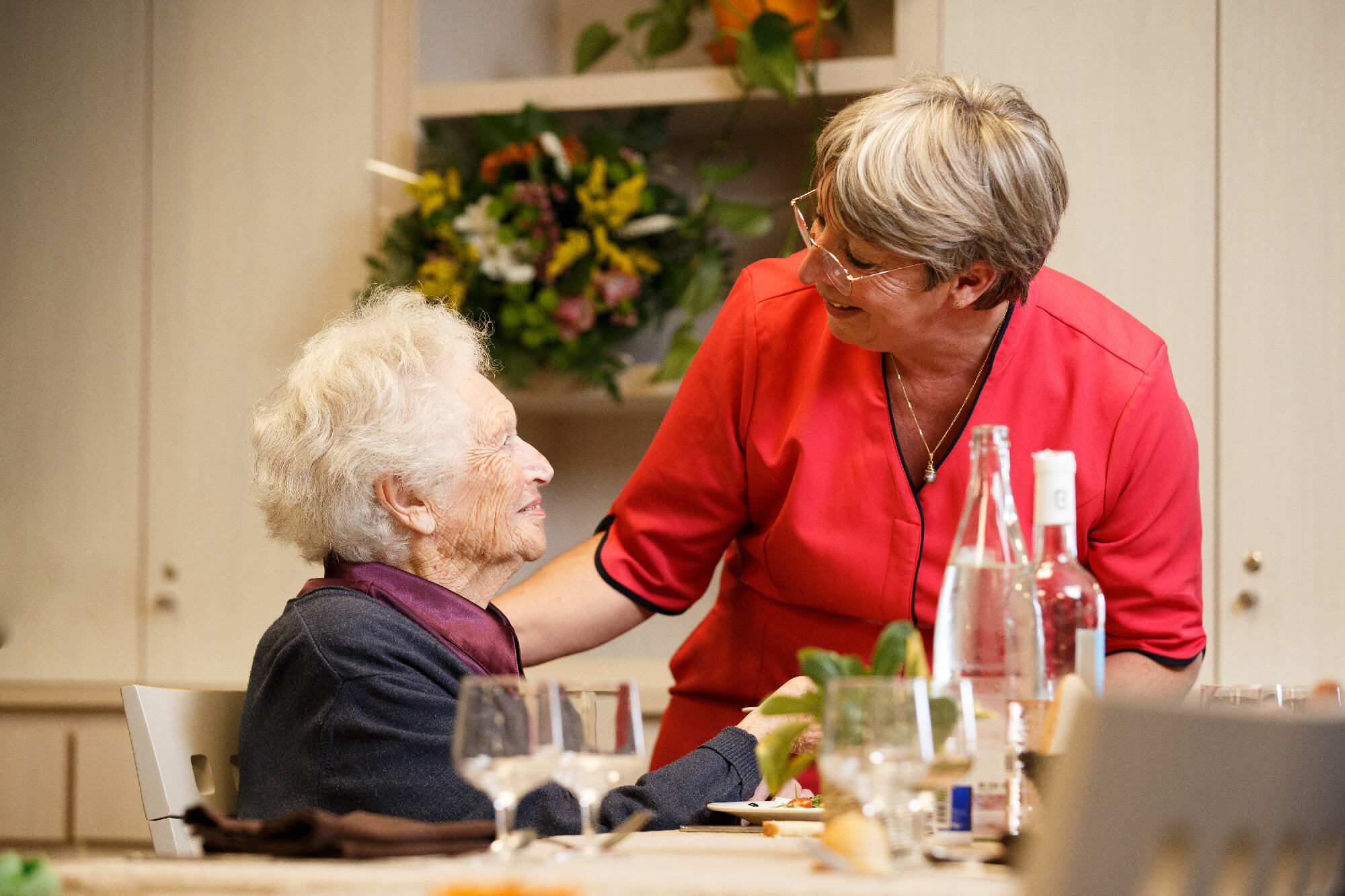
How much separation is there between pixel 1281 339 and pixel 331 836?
2044 millimetres

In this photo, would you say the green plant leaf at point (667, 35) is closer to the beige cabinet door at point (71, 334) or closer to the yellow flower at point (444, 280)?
the yellow flower at point (444, 280)

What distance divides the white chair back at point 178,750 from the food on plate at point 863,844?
0.67 m

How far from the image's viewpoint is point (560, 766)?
2.75ft

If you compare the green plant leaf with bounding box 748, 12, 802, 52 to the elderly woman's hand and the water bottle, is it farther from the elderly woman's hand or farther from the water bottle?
the water bottle

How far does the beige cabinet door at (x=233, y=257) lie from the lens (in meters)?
2.73

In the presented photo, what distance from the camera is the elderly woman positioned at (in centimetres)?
112

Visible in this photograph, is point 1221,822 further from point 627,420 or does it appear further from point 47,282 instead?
point 47,282

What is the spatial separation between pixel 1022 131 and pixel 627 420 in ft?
5.24

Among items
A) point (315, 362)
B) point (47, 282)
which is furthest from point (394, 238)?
point (315, 362)

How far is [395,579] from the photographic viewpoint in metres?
1.31

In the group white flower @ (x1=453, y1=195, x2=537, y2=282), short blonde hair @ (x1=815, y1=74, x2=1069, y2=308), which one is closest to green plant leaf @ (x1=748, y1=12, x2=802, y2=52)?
white flower @ (x1=453, y1=195, x2=537, y2=282)

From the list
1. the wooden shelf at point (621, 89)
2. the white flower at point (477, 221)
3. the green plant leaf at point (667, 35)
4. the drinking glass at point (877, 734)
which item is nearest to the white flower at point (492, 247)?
the white flower at point (477, 221)

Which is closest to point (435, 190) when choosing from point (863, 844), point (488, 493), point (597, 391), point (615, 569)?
point (597, 391)

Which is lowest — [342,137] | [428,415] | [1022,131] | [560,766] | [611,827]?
[611,827]
